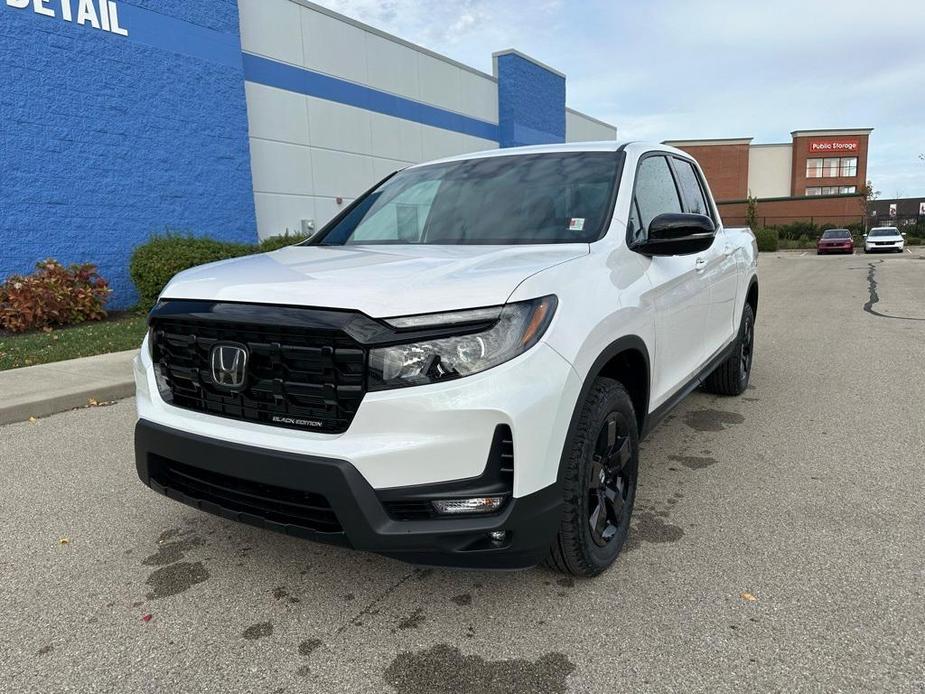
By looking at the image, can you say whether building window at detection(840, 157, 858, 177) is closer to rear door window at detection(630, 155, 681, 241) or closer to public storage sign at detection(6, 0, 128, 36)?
public storage sign at detection(6, 0, 128, 36)

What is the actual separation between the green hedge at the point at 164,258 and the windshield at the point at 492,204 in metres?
7.39

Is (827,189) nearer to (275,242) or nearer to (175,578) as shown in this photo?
(275,242)

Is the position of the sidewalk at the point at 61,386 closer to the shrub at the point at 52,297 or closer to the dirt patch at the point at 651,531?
the shrub at the point at 52,297

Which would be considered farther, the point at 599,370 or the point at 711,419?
the point at 711,419

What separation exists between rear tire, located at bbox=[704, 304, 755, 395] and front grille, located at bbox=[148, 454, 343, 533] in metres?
3.88

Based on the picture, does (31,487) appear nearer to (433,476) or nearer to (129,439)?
(129,439)

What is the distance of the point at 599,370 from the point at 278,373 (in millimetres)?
1173

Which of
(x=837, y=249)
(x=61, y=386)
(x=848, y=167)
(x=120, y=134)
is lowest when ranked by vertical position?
(x=837, y=249)

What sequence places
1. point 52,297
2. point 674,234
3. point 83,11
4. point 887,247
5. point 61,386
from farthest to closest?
point 887,247 < point 83,11 < point 52,297 < point 61,386 < point 674,234

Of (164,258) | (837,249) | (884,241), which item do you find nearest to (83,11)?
(164,258)

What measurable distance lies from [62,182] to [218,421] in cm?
1000

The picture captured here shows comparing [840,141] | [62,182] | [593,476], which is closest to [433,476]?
[593,476]

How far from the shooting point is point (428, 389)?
2.18m

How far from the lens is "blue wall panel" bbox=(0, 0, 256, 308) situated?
1005 centimetres
